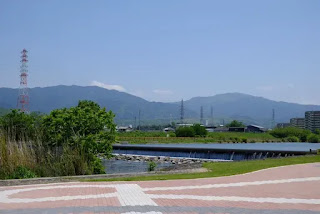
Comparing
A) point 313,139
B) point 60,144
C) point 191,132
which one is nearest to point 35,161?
point 60,144

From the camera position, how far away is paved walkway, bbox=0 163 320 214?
9.27 meters

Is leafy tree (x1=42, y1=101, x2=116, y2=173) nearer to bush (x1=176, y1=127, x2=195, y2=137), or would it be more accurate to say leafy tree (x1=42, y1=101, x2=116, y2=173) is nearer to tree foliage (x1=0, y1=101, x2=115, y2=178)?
tree foliage (x1=0, y1=101, x2=115, y2=178)

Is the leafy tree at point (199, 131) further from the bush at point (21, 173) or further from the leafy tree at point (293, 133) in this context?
the bush at point (21, 173)

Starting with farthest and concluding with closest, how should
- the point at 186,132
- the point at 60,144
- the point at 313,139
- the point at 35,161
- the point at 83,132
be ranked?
the point at 186,132 → the point at 313,139 → the point at 83,132 → the point at 60,144 → the point at 35,161

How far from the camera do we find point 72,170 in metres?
17.6

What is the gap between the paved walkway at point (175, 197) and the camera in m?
9.27

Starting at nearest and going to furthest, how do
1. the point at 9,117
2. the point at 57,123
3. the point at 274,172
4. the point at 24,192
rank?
the point at 24,192 → the point at 274,172 → the point at 57,123 → the point at 9,117

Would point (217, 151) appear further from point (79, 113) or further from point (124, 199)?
point (124, 199)

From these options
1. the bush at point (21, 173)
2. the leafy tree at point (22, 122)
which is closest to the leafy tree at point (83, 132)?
the leafy tree at point (22, 122)

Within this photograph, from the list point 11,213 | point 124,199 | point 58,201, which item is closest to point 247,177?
point 124,199

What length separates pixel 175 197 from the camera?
10812mm

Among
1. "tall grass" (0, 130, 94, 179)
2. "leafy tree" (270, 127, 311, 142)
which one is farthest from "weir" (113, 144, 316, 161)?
"leafy tree" (270, 127, 311, 142)

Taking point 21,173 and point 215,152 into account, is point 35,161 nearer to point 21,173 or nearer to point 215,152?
point 21,173

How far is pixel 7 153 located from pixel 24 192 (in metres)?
4.92
